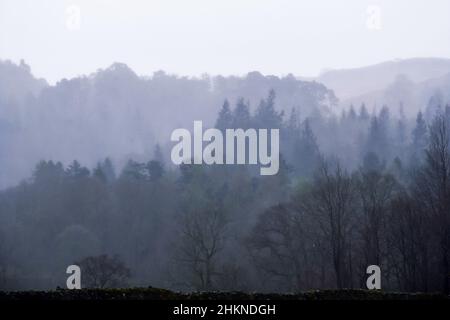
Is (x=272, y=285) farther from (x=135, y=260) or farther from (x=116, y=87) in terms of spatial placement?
(x=116, y=87)

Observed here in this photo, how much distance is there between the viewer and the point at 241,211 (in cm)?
1517

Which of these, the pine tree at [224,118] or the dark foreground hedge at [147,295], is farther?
the pine tree at [224,118]

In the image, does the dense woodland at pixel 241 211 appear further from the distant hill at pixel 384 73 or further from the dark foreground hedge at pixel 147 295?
the dark foreground hedge at pixel 147 295

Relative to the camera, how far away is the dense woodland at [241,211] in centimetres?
1455

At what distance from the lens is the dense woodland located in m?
14.5

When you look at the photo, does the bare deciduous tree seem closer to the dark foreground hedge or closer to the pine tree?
the pine tree

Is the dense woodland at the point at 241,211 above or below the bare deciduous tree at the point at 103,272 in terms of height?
above

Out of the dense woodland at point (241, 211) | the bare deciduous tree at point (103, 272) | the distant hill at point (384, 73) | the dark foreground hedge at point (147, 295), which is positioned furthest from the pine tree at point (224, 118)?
the dark foreground hedge at point (147, 295)

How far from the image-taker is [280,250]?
1522 cm

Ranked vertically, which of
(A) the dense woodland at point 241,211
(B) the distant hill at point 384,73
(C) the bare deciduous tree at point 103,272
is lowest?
(C) the bare deciduous tree at point 103,272

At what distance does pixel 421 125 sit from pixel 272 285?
148 inches
